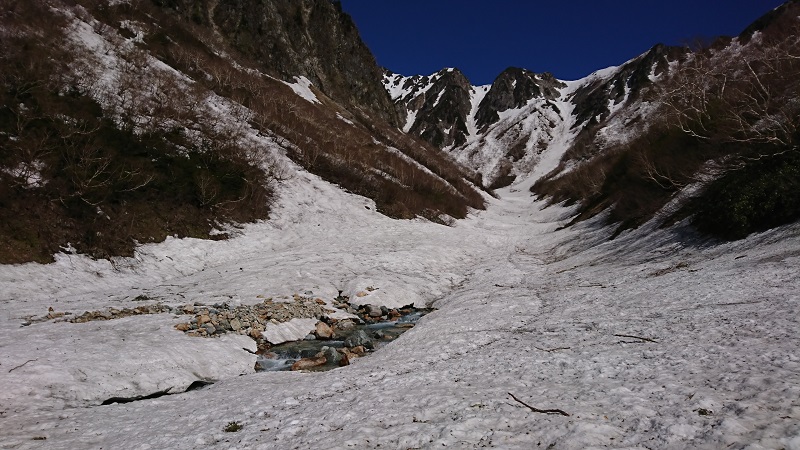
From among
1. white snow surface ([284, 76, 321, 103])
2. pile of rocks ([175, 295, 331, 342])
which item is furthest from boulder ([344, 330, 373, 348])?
white snow surface ([284, 76, 321, 103])

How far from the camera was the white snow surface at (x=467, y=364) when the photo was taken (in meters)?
5.56

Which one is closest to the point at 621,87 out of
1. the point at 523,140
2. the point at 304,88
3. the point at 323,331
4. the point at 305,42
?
the point at 523,140

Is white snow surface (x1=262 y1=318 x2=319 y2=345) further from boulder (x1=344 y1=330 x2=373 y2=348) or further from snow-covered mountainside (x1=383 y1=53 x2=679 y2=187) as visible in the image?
snow-covered mountainside (x1=383 y1=53 x2=679 y2=187)

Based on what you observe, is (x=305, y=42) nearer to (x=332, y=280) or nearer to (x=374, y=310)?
(x=332, y=280)

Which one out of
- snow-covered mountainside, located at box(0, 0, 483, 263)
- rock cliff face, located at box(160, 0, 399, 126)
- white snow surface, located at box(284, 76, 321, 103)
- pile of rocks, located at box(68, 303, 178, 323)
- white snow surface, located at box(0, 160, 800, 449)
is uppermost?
rock cliff face, located at box(160, 0, 399, 126)

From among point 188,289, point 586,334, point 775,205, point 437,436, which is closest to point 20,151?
point 188,289

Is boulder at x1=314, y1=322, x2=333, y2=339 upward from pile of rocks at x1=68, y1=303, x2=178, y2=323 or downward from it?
downward

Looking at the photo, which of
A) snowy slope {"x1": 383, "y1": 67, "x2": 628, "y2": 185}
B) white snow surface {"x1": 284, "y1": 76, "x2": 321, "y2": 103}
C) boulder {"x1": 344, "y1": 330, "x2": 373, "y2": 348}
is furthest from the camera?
snowy slope {"x1": 383, "y1": 67, "x2": 628, "y2": 185}

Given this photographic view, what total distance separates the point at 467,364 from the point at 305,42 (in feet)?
254

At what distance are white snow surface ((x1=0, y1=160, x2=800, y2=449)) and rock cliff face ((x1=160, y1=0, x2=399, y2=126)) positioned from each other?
52.4 metres

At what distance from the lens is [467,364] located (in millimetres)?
9000

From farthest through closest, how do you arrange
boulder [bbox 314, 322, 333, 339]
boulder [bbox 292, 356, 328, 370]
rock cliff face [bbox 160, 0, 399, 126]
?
rock cliff face [bbox 160, 0, 399, 126] → boulder [bbox 314, 322, 333, 339] → boulder [bbox 292, 356, 328, 370]

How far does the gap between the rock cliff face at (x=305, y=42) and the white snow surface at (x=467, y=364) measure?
52.4m

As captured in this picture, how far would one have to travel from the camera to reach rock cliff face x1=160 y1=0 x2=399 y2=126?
61.3 meters
